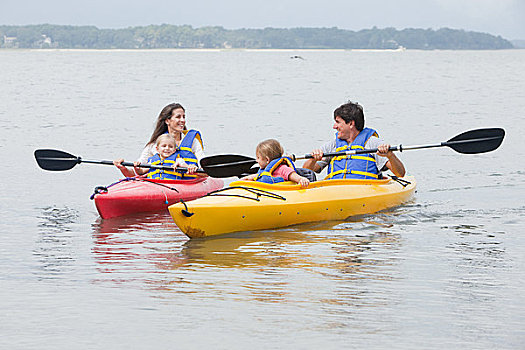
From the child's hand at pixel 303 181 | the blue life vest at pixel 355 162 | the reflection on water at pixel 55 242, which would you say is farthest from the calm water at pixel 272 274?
the blue life vest at pixel 355 162

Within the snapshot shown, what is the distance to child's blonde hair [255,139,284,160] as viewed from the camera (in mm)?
7633

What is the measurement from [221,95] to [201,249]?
29727mm

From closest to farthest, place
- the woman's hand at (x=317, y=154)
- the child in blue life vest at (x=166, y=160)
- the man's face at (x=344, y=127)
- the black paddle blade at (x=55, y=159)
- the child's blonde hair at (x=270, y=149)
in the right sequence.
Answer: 1. the child's blonde hair at (x=270, y=149)
2. the woman's hand at (x=317, y=154)
3. the man's face at (x=344, y=127)
4. the child in blue life vest at (x=166, y=160)
5. the black paddle blade at (x=55, y=159)

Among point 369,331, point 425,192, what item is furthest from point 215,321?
point 425,192

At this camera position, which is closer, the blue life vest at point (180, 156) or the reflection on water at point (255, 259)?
the reflection on water at point (255, 259)

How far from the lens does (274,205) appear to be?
24.8 feet

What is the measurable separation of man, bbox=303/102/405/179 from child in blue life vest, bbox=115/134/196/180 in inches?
55.0

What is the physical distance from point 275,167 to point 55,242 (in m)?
2.14

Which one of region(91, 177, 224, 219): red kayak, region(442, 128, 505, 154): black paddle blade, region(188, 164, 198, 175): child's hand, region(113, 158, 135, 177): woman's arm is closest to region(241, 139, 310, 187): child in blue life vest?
region(188, 164, 198, 175): child's hand

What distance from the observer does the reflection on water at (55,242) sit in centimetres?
642

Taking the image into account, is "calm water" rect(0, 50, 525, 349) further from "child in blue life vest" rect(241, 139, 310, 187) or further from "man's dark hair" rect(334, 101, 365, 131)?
"man's dark hair" rect(334, 101, 365, 131)

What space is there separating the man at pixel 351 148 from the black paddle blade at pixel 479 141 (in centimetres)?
85

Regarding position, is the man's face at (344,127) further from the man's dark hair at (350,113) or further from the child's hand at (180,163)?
the child's hand at (180,163)

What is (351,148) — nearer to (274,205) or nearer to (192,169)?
(274,205)
